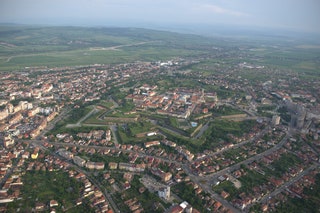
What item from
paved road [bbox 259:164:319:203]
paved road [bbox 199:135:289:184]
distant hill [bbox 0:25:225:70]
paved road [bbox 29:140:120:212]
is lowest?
paved road [bbox 259:164:319:203]

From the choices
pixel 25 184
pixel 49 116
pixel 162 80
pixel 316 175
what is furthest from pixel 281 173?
pixel 162 80

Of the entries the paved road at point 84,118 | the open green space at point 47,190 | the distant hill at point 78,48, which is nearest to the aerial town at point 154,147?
the open green space at point 47,190

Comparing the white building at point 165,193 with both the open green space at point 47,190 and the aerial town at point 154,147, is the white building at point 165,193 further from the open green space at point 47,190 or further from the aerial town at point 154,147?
the open green space at point 47,190

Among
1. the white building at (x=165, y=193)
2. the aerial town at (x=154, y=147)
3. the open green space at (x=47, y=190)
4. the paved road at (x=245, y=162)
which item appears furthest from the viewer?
the paved road at (x=245, y=162)

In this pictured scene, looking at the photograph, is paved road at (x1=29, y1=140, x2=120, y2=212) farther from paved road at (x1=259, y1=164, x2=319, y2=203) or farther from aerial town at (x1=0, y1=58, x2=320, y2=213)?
paved road at (x1=259, y1=164, x2=319, y2=203)

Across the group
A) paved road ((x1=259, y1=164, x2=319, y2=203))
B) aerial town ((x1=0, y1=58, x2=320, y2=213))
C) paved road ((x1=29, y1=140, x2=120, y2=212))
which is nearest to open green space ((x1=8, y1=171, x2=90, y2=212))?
aerial town ((x1=0, y1=58, x2=320, y2=213))

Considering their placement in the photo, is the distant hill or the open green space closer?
the open green space

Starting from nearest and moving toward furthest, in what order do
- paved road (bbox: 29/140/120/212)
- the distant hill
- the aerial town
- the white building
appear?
paved road (bbox: 29/140/120/212) < the white building < the aerial town < the distant hill

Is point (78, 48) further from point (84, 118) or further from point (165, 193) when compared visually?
point (165, 193)

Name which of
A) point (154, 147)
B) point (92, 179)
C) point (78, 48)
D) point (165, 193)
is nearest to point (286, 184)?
point (165, 193)
